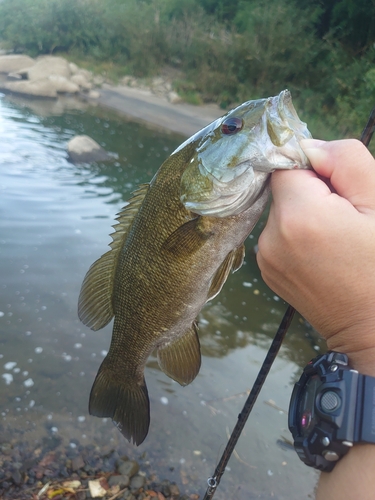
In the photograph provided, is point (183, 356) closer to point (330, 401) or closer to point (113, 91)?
point (330, 401)

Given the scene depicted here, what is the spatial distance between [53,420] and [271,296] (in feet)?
10.3

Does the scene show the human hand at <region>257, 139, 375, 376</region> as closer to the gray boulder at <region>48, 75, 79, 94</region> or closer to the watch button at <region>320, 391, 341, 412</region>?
the watch button at <region>320, 391, 341, 412</region>

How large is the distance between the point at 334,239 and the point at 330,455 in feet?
1.83

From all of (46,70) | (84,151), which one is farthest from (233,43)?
(84,151)

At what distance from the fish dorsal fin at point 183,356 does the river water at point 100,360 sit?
1.38 metres

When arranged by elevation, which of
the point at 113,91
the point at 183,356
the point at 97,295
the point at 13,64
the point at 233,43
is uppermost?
the point at 97,295

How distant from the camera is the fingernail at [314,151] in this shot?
1189 mm

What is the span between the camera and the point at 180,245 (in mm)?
1496

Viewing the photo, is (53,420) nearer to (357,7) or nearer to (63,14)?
(357,7)

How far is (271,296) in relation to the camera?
5.23 m

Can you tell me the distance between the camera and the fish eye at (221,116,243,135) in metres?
1.41

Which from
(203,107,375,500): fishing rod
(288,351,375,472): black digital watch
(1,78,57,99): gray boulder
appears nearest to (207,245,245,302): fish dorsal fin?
(203,107,375,500): fishing rod

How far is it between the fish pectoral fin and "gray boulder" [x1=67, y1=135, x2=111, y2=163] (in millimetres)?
7843

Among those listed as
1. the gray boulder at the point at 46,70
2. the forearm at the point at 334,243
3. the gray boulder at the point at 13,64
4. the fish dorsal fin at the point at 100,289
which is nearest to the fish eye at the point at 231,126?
the forearm at the point at 334,243
